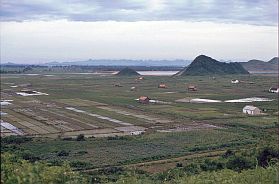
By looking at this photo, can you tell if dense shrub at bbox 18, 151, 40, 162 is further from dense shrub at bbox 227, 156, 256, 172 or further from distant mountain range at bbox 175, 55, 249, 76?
distant mountain range at bbox 175, 55, 249, 76

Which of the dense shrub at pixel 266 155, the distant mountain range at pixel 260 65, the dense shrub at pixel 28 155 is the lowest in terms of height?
the dense shrub at pixel 28 155

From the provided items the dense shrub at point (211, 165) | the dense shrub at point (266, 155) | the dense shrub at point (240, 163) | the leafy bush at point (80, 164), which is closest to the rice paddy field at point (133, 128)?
the leafy bush at point (80, 164)

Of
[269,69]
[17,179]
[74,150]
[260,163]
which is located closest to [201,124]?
[74,150]

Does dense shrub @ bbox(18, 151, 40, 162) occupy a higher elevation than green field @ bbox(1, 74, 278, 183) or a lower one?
higher

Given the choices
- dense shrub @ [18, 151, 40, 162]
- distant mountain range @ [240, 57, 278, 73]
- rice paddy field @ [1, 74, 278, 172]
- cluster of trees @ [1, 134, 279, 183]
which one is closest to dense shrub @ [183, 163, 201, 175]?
cluster of trees @ [1, 134, 279, 183]

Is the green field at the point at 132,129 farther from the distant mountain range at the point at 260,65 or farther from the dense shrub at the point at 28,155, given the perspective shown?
the distant mountain range at the point at 260,65

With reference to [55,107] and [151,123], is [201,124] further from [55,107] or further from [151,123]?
[55,107]

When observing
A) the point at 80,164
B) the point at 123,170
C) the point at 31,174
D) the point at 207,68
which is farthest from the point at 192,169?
the point at 207,68

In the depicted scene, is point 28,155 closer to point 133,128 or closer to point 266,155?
point 266,155
